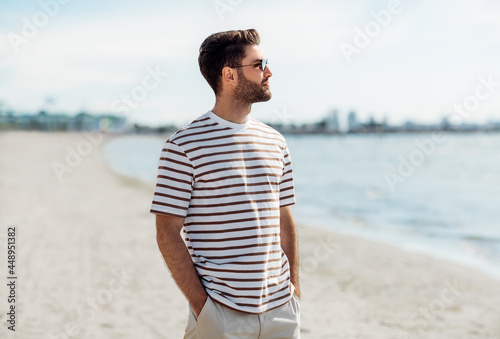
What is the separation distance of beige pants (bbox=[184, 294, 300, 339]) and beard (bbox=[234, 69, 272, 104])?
79cm

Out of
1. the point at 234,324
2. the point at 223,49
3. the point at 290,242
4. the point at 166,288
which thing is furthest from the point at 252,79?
the point at 166,288

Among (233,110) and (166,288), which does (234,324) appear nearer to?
(233,110)

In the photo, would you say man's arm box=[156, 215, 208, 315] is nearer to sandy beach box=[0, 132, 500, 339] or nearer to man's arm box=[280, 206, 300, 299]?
man's arm box=[280, 206, 300, 299]

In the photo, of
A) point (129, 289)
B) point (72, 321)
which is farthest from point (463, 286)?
point (72, 321)

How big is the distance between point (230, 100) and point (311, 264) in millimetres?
6616

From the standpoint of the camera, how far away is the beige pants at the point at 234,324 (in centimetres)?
200

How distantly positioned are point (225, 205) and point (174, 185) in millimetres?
203

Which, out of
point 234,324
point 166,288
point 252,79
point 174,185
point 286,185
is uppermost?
point 252,79

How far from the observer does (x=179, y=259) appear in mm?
1984

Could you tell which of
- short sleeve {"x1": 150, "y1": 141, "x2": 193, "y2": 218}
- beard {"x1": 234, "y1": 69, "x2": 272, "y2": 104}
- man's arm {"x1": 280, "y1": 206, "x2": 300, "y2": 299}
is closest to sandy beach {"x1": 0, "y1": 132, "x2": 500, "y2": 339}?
man's arm {"x1": 280, "y1": 206, "x2": 300, "y2": 299}

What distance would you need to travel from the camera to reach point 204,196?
1.98 meters

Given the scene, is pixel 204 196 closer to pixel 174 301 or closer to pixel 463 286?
pixel 174 301

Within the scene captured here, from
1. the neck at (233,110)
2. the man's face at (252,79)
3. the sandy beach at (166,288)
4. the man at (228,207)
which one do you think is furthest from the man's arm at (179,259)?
the sandy beach at (166,288)

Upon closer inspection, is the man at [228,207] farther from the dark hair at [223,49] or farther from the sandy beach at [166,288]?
the sandy beach at [166,288]
